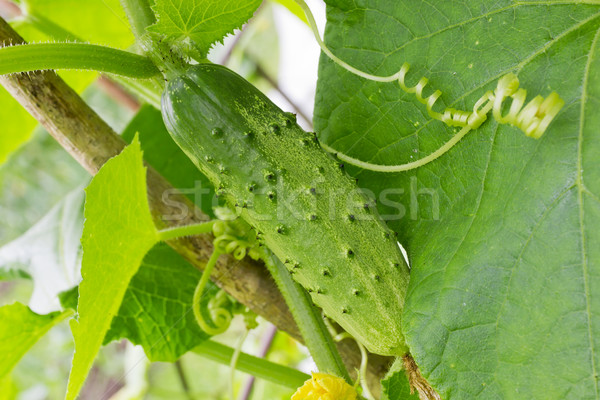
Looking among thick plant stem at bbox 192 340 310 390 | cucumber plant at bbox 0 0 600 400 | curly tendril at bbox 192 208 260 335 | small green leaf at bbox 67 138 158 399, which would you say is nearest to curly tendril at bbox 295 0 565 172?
cucumber plant at bbox 0 0 600 400

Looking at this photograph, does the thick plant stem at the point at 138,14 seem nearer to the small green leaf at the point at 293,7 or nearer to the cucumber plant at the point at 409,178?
the cucumber plant at the point at 409,178

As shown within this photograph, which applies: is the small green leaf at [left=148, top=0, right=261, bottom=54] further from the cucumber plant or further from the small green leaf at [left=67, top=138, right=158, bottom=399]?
the small green leaf at [left=67, top=138, right=158, bottom=399]

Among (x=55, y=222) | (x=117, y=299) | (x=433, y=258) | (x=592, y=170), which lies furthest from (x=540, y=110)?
(x=55, y=222)

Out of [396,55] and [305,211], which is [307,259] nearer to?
[305,211]

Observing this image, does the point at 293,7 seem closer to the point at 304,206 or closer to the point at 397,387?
the point at 304,206

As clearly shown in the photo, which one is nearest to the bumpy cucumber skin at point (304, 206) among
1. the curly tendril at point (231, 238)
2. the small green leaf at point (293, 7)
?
the curly tendril at point (231, 238)

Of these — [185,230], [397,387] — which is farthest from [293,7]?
[397,387]
